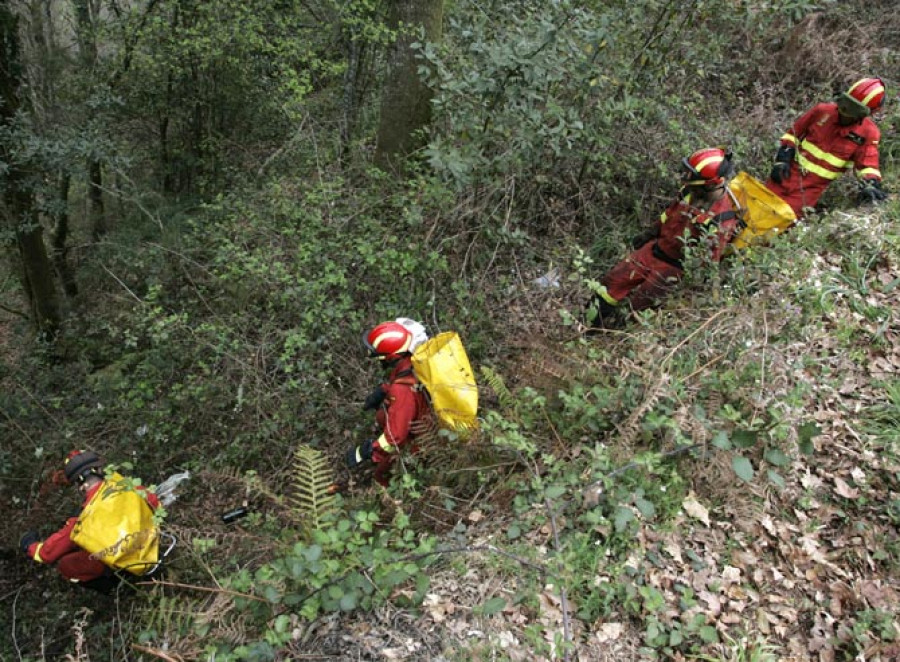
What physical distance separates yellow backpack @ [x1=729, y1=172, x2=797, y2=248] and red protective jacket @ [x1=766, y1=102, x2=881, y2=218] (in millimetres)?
631

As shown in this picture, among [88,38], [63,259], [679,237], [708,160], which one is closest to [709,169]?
[708,160]

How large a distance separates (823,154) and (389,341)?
4739mm

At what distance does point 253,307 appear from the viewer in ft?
20.3

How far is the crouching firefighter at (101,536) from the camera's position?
398 cm

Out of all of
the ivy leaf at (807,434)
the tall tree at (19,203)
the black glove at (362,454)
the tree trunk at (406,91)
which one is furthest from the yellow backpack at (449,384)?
the tall tree at (19,203)

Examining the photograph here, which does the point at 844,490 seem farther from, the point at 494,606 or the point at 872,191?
the point at 872,191

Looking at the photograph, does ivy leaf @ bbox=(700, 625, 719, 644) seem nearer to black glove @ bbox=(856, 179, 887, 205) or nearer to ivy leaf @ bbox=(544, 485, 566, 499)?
ivy leaf @ bbox=(544, 485, 566, 499)

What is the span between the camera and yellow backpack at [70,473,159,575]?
13.0ft

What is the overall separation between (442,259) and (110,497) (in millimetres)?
3624

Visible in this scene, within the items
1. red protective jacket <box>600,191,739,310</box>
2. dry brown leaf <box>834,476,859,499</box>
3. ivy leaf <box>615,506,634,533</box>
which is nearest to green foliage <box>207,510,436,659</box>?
ivy leaf <box>615,506,634,533</box>

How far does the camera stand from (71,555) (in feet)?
14.1

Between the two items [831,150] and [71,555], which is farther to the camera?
[831,150]

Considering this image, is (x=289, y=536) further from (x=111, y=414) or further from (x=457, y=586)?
(x=111, y=414)

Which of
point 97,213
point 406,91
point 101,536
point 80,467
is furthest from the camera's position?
point 97,213
